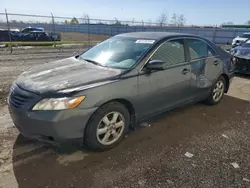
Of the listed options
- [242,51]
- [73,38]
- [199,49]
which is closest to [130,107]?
[199,49]

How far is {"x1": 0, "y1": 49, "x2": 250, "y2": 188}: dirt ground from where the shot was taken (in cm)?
256

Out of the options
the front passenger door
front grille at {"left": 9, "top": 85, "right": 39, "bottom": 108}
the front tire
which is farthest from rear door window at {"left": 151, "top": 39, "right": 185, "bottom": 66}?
front grille at {"left": 9, "top": 85, "right": 39, "bottom": 108}

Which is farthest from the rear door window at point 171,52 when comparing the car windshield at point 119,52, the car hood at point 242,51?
the car hood at point 242,51

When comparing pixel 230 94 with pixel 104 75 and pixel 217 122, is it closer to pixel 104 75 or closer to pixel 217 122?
pixel 217 122

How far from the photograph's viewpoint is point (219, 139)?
141 inches

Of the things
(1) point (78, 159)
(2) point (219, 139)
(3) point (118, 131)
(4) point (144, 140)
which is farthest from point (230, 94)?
(1) point (78, 159)

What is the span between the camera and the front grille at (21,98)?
2688mm

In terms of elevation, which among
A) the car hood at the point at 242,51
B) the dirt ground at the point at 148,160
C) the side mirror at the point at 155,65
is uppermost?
the side mirror at the point at 155,65

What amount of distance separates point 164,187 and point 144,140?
1052 millimetres

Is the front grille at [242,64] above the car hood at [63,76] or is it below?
below

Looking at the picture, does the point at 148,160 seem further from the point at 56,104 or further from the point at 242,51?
the point at 242,51

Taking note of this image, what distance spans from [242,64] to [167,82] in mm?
5457

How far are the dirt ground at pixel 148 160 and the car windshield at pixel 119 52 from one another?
3.79ft

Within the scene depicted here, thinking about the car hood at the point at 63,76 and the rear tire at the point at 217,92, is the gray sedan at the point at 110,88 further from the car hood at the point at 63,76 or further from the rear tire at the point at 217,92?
the rear tire at the point at 217,92
